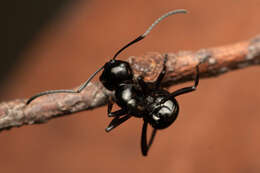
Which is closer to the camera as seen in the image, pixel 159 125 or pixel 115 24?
pixel 159 125

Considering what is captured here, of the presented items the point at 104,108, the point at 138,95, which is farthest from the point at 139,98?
the point at 104,108

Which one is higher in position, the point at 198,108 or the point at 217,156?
the point at 198,108

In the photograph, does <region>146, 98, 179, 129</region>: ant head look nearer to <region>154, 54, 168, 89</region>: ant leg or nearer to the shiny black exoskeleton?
the shiny black exoskeleton

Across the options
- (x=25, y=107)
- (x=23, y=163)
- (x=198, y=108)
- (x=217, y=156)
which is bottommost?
(x=217, y=156)

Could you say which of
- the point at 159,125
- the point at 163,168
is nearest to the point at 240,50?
the point at 159,125

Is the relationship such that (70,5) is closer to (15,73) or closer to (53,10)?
(53,10)

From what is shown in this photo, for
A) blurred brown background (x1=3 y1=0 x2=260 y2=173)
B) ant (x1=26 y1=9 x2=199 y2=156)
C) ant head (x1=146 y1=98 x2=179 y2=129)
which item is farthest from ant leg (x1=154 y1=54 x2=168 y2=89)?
blurred brown background (x1=3 y1=0 x2=260 y2=173)

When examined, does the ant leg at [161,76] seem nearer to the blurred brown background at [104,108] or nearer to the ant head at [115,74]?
the ant head at [115,74]

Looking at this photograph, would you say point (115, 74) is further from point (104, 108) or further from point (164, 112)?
point (104, 108)
